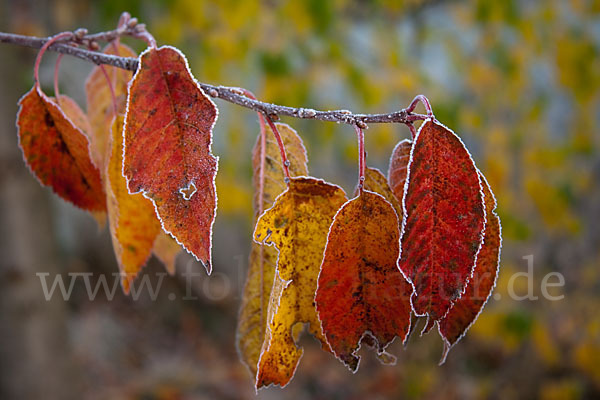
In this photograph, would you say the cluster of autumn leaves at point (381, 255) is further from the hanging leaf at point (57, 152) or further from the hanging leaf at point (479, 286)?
the hanging leaf at point (57, 152)

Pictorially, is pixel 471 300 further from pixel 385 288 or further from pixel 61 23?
pixel 61 23

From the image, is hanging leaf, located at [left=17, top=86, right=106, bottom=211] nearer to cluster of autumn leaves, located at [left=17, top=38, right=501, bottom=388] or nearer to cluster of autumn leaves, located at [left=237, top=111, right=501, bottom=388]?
cluster of autumn leaves, located at [left=17, top=38, right=501, bottom=388]

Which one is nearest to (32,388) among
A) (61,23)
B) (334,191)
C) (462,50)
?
(61,23)

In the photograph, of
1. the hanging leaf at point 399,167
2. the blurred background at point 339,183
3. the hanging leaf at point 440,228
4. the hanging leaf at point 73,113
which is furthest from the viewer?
the blurred background at point 339,183

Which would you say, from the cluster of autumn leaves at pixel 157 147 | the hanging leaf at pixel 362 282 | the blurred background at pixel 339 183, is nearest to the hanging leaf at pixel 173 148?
the cluster of autumn leaves at pixel 157 147

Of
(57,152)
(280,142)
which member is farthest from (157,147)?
(57,152)

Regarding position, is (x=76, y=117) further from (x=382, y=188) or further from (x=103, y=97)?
(x=382, y=188)

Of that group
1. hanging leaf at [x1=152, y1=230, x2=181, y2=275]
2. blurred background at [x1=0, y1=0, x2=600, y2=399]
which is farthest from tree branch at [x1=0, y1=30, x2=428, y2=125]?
blurred background at [x1=0, y1=0, x2=600, y2=399]
